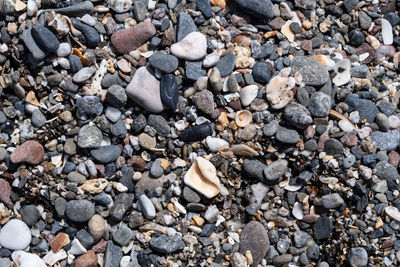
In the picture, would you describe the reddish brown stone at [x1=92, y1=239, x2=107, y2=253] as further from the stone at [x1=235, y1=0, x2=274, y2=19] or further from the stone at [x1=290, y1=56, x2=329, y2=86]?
the stone at [x1=235, y1=0, x2=274, y2=19]

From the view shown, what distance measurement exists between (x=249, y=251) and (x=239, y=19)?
1027mm

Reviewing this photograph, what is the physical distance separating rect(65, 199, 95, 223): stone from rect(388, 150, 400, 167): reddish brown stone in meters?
1.29

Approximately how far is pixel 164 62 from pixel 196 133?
12.7 inches

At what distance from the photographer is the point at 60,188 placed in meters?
2.05

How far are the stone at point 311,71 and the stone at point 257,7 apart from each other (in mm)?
280

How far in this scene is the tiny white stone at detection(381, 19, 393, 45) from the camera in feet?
7.83

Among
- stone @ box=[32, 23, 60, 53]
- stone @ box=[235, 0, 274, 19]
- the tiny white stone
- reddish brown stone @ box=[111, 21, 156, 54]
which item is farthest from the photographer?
the tiny white stone

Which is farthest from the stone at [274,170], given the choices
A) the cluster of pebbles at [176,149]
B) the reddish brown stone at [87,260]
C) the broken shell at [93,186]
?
the reddish brown stone at [87,260]

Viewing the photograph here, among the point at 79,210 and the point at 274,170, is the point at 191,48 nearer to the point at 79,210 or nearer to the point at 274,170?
the point at 274,170

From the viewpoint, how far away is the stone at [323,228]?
2.12 m

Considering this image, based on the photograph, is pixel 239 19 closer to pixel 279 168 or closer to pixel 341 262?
pixel 279 168

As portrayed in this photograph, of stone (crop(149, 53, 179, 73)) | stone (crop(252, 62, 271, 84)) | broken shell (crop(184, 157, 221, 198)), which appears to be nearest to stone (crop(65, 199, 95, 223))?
broken shell (crop(184, 157, 221, 198))

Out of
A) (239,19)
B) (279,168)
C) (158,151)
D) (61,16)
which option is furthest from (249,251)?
(61,16)

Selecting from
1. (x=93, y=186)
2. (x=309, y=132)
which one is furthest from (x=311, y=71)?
(x=93, y=186)
